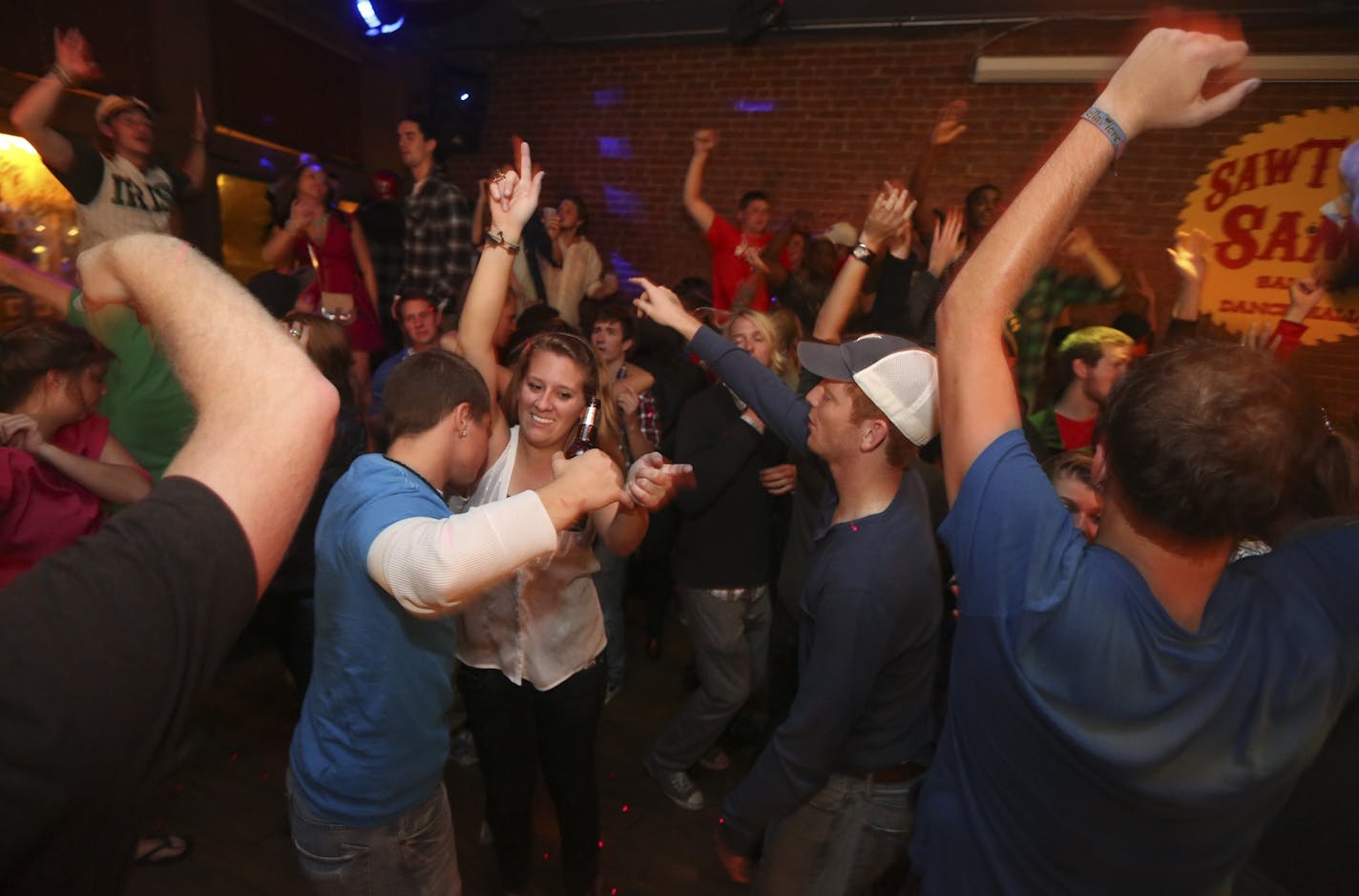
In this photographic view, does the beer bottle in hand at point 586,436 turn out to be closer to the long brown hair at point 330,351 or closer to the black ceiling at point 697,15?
the long brown hair at point 330,351

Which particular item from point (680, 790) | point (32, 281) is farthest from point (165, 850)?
point (32, 281)

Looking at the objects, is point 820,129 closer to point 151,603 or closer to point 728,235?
point 728,235

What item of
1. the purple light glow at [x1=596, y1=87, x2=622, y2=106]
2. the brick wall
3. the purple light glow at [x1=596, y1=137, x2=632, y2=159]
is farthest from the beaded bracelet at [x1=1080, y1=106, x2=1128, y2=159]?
the purple light glow at [x1=596, y1=87, x2=622, y2=106]

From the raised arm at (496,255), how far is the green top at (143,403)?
50.8 inches

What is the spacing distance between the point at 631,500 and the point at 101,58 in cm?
547

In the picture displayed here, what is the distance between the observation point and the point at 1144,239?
534 cm

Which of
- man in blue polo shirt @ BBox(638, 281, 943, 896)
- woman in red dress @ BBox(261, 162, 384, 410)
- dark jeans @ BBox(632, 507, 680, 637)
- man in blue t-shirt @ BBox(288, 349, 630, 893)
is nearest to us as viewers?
man in blue t-shirt @ BBox(288, 349, 630, 893)

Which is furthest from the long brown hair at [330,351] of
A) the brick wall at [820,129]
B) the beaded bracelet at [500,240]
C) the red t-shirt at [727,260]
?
the brick wall at [820,129]

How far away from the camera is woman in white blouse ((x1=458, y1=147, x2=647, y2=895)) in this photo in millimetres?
1981

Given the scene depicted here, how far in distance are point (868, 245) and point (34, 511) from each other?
264 cm

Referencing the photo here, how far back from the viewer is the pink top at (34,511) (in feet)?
6.02

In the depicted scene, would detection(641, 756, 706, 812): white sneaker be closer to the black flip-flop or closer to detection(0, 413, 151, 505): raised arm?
the black flip-flop

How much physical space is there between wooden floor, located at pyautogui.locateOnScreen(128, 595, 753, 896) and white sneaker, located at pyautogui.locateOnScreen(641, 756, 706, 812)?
0.03m

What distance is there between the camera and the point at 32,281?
71.5 inches
